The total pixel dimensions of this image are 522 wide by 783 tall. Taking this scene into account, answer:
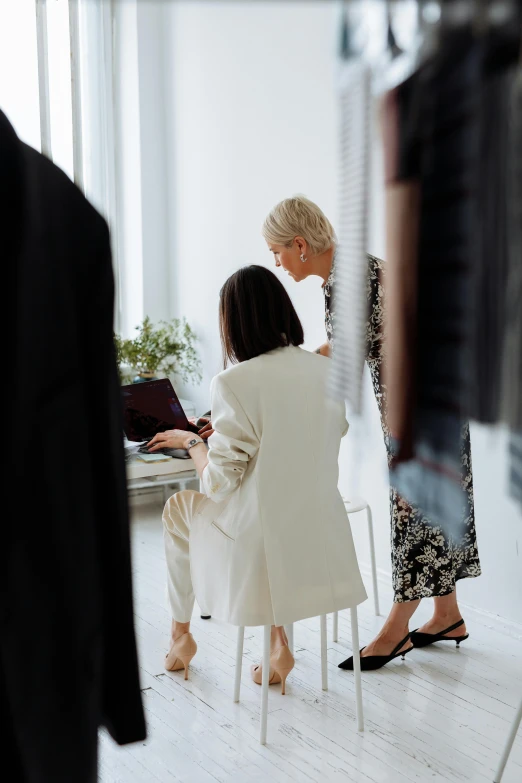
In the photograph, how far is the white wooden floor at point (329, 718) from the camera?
2076mm

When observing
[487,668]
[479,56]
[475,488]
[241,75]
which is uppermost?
[241,75]

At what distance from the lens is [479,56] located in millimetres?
693

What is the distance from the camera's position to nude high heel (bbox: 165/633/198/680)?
2.59 metres

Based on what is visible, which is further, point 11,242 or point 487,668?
point 487,668

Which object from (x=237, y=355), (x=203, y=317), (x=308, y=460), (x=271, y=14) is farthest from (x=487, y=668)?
(x=271, y=14)

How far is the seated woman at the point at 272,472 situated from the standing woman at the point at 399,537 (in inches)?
15.5

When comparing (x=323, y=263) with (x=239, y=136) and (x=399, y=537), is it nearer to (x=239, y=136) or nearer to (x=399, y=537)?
(x=399, y=537)

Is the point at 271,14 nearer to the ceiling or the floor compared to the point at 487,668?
nearer to the ceiling

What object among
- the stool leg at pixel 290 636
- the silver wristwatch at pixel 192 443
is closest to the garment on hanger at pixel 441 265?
the silver wristwatch at pixel 192 443

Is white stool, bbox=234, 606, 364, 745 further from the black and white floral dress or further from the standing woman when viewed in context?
the black and white floral dress

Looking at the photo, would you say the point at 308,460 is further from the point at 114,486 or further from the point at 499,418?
the point at 499,418

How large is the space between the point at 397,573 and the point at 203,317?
7.73ft

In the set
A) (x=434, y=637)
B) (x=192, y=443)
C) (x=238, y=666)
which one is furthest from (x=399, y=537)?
(x=192, y=443)

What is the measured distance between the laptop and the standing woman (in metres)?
0.54
